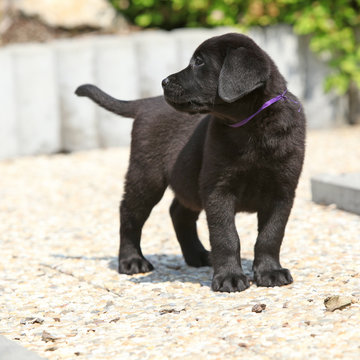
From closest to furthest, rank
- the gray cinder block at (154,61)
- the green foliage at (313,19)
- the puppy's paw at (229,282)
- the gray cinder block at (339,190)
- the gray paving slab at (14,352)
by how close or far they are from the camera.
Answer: the gray paving slab at (14,352) < the puppy's paw at (229,282) < the gray cinder block at (339,190) < the gray cinder block at (154,61) < the green foliage at (313,19)

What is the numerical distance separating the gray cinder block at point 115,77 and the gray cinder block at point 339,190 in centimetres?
351

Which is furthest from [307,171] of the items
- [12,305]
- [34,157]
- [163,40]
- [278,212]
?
[12,305]

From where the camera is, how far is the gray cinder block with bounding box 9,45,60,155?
904 centimetres

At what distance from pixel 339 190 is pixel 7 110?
4410mm

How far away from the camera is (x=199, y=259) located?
4.93 m

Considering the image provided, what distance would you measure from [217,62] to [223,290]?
46.3 inches

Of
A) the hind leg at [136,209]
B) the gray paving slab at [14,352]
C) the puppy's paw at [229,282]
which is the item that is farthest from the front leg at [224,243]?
the gray paving slab at [14,352]

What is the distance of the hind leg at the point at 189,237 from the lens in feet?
16.2

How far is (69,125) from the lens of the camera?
9.33 metres

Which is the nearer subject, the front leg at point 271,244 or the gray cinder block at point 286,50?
the front leg at point 271,244

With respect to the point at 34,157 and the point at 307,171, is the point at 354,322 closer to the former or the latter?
the point at 307,171

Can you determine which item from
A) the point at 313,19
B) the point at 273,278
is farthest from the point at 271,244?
the point at 313,19

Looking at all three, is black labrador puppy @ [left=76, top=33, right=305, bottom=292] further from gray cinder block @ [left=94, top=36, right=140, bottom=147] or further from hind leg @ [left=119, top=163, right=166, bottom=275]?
gray cinder block @ [left=94, top=36, right=140, bottom=147]

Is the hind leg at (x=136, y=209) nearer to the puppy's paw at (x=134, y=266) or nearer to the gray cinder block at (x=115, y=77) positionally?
the puppy's paw at (x=134, y=266)
